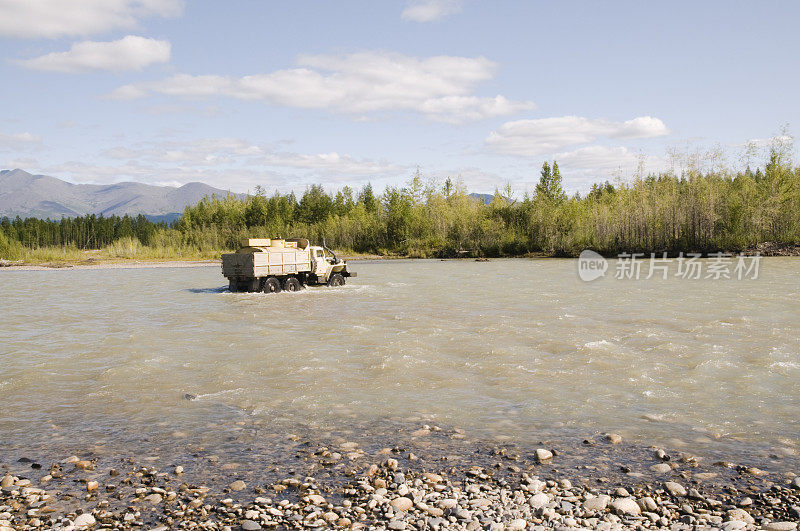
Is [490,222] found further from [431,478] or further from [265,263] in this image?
[431,478]

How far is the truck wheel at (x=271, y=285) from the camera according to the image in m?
25.5

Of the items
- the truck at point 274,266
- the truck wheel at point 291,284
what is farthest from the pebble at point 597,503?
the truck wheel at point 291,284

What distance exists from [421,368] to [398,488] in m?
5.66

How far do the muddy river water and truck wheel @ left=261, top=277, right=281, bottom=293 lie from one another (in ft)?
11.4

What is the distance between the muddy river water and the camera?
309 inches

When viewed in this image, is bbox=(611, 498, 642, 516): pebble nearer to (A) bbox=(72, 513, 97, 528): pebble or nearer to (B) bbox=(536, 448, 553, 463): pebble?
(B) bbox=(536, 448, 553, 463): pebble

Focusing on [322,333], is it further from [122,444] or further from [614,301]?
[614,301]

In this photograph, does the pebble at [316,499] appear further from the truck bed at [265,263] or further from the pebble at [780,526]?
the truck bed at [265,263]

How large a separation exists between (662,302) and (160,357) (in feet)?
56.2

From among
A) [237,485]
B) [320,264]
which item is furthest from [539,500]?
[320,264]

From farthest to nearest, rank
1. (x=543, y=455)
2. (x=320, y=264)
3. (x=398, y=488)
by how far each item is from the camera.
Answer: (x=320, y=264) < (x=543, y=455) < (x=398, y=488)

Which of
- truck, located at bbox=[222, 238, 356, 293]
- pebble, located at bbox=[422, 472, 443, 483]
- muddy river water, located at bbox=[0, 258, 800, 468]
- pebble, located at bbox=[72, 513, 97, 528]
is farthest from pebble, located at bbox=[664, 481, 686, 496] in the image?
truck, located at bbox=[222, 238, 356, 293]

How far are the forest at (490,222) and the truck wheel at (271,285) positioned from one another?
41.1 metres

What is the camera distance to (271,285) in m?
25.8
